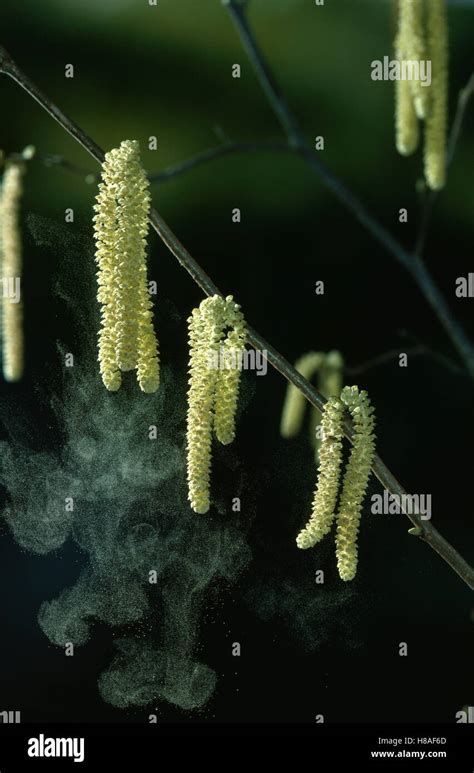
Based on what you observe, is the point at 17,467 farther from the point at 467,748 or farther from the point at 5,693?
the point at 467,748

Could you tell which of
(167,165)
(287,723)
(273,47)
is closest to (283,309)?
(167,165)

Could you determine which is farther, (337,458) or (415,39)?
(415,39)

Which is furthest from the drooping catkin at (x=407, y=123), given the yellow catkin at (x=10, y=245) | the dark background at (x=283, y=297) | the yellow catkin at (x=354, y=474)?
the dark background at (x=283, y=297)

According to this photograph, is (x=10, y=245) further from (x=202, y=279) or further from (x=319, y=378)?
(x=319, y=378)

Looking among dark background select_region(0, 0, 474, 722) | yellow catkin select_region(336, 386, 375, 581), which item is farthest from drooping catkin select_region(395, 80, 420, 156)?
dark background select_region(0, 0, 474, 722)

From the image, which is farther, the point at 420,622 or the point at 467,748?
the point at 420,622

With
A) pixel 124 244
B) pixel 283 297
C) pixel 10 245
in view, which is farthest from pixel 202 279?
pixel 283 297

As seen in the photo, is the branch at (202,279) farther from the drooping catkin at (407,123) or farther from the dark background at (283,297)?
the dark background at (283,297)
